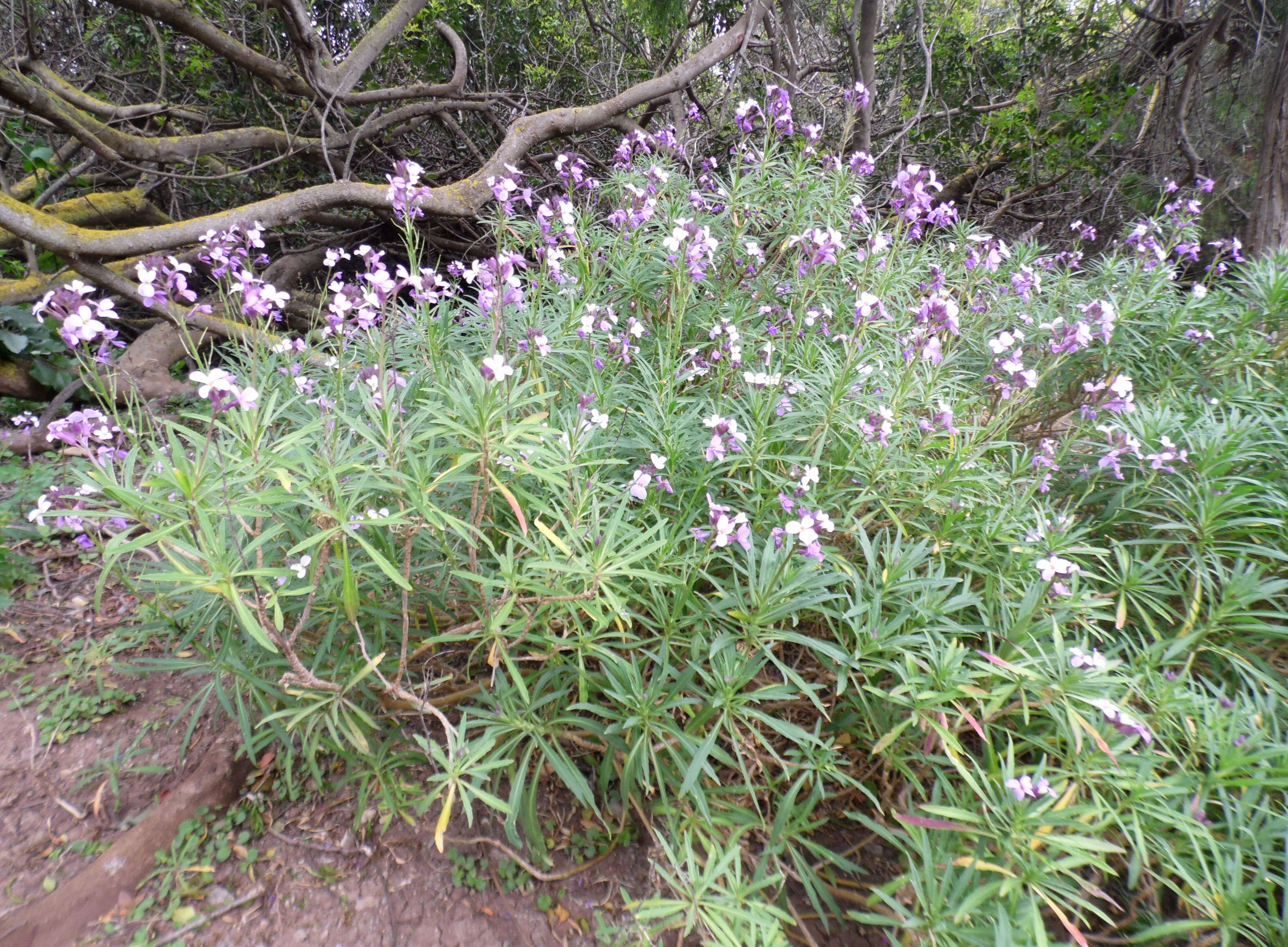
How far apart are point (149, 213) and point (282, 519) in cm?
489

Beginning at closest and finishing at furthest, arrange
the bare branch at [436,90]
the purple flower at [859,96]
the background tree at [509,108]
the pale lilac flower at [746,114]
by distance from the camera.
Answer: the pale lilac flower at [746,114] < the purple flower at [859,96] < the background tree at [509,108] < the bare branch at [436,90]


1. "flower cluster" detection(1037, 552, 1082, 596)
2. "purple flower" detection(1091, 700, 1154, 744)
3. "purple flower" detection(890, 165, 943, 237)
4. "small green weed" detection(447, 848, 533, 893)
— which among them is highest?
"purple flower" detection(890, 165, 943, 237)

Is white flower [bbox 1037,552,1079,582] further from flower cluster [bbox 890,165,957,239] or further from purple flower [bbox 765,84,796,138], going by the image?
purple flower [bbox 765,84,796,138]

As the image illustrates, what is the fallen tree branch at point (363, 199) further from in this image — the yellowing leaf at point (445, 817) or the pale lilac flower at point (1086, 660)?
the pale lilac flower at point (1086, 660)

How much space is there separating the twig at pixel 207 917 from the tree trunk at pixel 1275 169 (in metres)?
6.36

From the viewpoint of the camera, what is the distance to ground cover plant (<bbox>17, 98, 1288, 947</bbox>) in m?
1.34

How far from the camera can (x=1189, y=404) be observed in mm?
2662

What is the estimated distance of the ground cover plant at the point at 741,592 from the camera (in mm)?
1344

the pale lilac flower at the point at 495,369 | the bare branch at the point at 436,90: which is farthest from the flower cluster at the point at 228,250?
the bare branch at the point at 436,90

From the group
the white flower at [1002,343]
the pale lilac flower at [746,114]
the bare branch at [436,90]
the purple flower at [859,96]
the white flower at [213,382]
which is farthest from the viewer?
the bare branch at [436,90]

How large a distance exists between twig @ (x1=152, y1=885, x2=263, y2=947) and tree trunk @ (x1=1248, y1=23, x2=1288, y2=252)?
6358 millimetres

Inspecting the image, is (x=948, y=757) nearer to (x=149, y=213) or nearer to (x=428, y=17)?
(x=149, y=213)

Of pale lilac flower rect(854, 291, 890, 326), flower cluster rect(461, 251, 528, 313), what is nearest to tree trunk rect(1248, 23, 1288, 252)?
pale lilac flower rect(854, 291, 890, 326)

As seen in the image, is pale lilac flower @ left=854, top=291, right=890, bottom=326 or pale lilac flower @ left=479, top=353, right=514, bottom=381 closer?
pale lilac flower @ left=479, top=353, right=514, bottom=381
